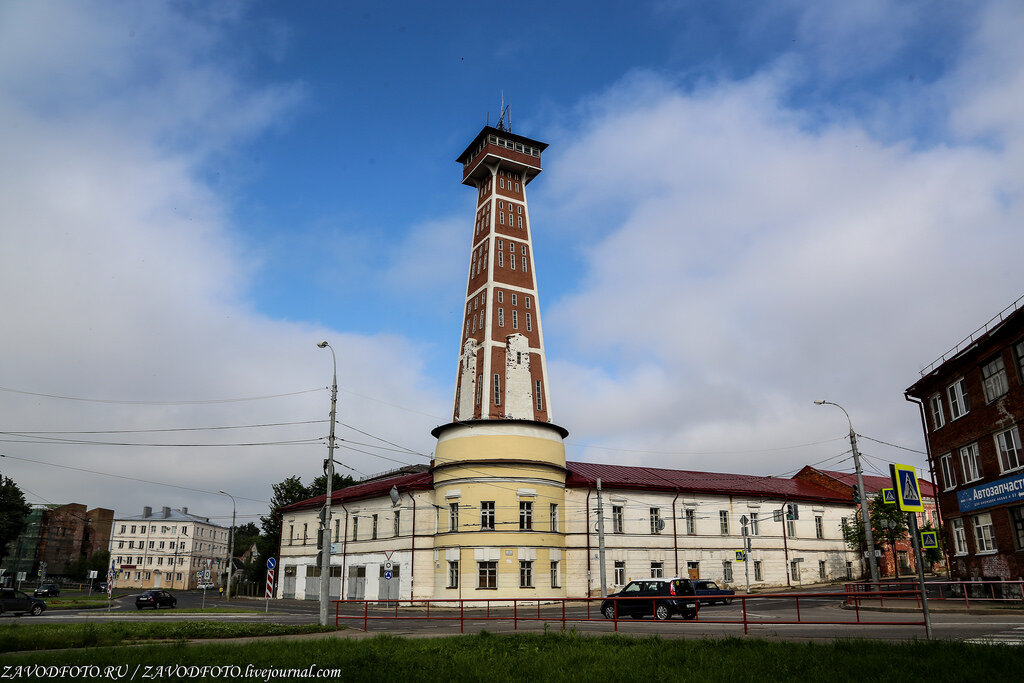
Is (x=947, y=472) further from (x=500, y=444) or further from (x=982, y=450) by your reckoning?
(x=500, y=444)

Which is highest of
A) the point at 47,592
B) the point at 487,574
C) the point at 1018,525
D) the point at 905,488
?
the point at 905,488

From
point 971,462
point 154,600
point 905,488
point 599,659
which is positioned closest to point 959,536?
point 971,462

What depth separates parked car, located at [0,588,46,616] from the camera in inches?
1313

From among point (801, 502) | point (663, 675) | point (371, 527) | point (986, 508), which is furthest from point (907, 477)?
point (801, 502)

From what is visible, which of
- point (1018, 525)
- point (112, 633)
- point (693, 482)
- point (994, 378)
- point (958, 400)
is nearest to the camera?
point (112, 633)

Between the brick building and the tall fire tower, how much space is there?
22153mm

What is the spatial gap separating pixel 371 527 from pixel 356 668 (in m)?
42.1

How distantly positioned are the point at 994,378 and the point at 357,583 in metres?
42.1

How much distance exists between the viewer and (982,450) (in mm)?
30719

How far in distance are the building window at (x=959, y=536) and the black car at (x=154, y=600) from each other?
4573 centimetres

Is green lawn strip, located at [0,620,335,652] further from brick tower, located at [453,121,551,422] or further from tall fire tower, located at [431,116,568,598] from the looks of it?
brick tower, located at [453,121,551,422]

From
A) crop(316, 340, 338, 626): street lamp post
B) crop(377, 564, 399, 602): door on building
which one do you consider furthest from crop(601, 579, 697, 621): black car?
crop(377, 564, 399, 602): door on building

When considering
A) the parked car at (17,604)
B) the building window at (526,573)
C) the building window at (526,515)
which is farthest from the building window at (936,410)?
the parked car at (17,604)

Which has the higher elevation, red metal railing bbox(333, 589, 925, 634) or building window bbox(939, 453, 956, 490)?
building window bbox(939, 453, 956, 490)
